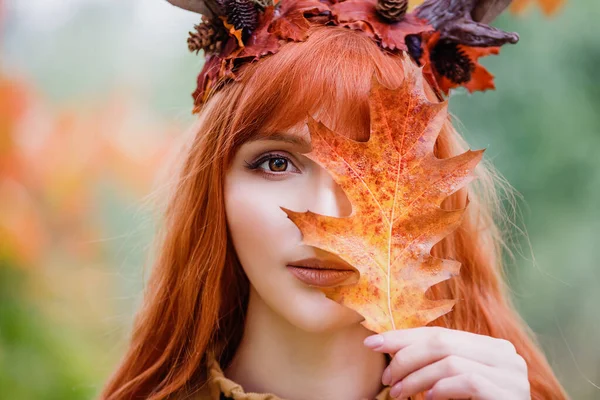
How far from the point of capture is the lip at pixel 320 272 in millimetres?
904

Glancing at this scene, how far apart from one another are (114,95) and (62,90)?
167 mm

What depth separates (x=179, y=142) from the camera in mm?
1215

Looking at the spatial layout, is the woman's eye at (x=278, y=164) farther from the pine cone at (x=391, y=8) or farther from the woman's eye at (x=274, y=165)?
the pine cone at (x=391, y=8)

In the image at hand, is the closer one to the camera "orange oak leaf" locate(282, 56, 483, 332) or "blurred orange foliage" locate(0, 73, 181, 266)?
"orange oak leaf" locate(282, 56, 483, 332)

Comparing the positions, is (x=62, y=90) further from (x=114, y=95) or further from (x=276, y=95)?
(x=276, y=95)

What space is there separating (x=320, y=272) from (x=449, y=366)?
0.24 meters

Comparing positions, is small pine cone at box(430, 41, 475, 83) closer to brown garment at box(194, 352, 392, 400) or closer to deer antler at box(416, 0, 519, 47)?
deer antler at box(416, 0, 519, 47)

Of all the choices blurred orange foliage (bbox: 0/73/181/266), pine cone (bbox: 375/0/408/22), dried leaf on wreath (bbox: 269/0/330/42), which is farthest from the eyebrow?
blurred orange foliage (bbox: 0/73/181/266)

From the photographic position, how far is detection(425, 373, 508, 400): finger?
0.73 metres

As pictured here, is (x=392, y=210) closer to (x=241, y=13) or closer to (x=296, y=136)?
(x=296, y=136)

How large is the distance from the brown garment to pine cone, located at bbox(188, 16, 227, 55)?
1.78ft

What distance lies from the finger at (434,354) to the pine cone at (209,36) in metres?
0.57

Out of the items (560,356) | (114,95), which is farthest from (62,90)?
(560,356)

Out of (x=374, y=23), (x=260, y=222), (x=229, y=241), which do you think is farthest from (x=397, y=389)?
(x=374, y=23)
